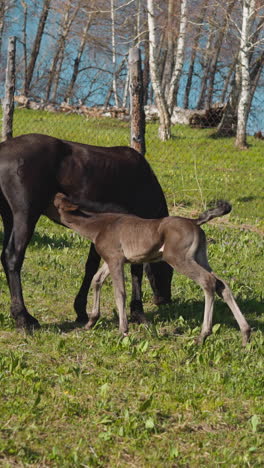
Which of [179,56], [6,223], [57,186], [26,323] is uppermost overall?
[179,56]

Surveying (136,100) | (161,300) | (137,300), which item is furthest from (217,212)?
(136,100)

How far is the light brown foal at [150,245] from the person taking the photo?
19.5 ft

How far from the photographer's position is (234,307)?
611 cm

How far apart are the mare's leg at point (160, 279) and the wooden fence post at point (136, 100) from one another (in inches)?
122

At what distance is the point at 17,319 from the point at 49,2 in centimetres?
3453

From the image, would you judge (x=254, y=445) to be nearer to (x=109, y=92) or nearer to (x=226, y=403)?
(x=226, y=403)

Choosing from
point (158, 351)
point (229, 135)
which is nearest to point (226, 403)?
point (158, 351)

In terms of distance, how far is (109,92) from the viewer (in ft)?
140

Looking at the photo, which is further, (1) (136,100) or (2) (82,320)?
(1) (136,100)

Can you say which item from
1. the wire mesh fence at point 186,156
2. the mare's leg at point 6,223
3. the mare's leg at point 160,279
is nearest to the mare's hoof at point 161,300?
the mare's leg at point 160,279

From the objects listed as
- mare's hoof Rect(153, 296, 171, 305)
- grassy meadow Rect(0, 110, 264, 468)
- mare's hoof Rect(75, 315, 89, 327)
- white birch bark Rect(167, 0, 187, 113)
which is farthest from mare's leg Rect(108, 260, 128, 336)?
white birch bark Rect(167, 0, 187, 113)

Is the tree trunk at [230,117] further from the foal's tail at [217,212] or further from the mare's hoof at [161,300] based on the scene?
the foal's tail at [217,212]

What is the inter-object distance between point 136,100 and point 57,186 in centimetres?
391

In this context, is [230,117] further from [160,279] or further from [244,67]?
[160,279]
